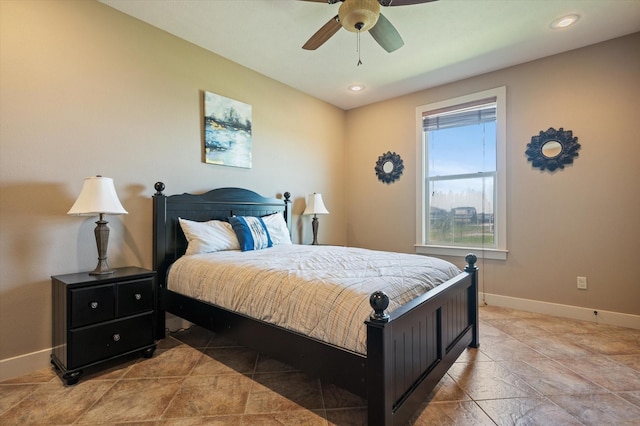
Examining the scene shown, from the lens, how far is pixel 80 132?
2.38m

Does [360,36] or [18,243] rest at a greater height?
[360,36]

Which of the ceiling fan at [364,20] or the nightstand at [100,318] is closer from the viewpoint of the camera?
the ceiling fan at [364,20]

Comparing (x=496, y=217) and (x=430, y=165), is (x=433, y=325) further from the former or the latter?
(x=430, y=165)

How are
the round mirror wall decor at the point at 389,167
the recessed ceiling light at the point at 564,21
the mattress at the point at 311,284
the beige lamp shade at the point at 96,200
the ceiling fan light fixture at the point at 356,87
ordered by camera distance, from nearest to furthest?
the mattress at the point at 311,284 < the beige lamp shade at the point at 96,200 < the recessed ceiling light at the point at 564,21 < the ceiling fan light fixture at the point at 356,87 < the round mirror wall decor at the point at 389,167

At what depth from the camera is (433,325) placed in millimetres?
1762

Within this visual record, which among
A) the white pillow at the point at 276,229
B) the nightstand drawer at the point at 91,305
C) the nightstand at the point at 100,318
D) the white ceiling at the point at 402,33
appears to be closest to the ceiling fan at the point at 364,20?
the white ceiling at the point at 402,33

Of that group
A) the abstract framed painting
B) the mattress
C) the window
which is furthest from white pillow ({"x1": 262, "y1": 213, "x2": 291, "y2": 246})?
the window

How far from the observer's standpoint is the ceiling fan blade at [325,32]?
2160mm

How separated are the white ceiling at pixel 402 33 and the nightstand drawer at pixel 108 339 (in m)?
2.50

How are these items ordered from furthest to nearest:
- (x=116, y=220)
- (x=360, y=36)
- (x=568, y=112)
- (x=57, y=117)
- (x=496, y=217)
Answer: (x=496, y=217) → (x=568, y=112) → (x=360, y=36) → (x=116, y=220) → (x=57, y=117)

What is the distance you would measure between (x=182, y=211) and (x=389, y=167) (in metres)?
2.87

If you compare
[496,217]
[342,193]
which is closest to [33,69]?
[342,193]

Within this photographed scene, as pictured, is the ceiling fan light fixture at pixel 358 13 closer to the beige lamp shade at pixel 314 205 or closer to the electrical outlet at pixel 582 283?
the beige lamp shade at pixel 314 205

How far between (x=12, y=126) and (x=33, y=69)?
44cm
